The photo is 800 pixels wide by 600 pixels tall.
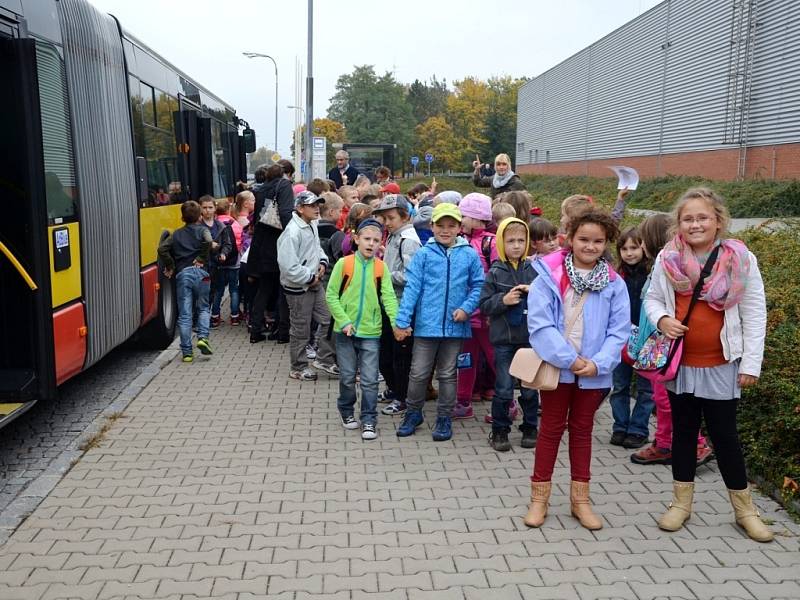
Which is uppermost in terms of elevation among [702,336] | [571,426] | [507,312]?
[702,336]

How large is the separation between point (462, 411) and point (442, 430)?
2.05 feet

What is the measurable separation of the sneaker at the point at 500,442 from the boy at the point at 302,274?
2540 mm

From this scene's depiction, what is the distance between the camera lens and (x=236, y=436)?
20.7 ft

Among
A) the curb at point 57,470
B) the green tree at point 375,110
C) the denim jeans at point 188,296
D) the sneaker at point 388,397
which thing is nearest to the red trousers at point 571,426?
the sneaker at point 388,397

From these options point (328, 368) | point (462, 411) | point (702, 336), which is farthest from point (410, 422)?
point (702, 336)

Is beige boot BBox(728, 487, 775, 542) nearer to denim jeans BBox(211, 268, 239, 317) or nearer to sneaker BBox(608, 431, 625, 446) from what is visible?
sneaker BBox(608, 431, 625, 446)

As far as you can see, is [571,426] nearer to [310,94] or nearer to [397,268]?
[397,268]

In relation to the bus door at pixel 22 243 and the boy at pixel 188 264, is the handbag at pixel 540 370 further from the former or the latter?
the boy at pixel 188 264

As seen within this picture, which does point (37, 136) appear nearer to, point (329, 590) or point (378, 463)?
point (378, 463)

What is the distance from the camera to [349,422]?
21.4ft

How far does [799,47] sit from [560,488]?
22056 millimetres

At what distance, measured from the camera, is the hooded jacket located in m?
5.75

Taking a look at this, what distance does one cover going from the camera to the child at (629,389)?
5848 mm

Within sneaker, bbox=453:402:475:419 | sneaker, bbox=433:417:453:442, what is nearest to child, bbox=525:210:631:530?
sneaker, bbox=433:417:453:442
